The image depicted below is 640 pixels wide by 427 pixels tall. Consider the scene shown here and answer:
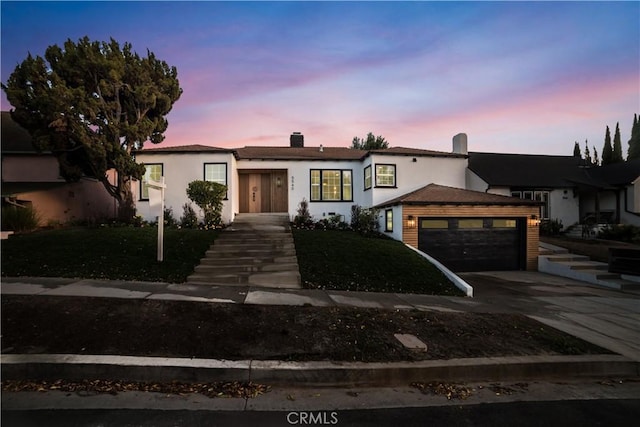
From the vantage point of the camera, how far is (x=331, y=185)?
17766 millimetres

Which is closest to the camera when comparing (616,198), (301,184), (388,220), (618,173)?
(388,220)

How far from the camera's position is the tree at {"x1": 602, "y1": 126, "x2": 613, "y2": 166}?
114 feet

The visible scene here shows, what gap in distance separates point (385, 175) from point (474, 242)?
17.1ft

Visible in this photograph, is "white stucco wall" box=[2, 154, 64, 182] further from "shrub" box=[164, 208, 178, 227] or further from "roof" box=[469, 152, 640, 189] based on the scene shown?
"roof" box=[469, 152, 640, 189]

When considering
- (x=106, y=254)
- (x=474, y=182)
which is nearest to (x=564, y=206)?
(x=474, y=182)

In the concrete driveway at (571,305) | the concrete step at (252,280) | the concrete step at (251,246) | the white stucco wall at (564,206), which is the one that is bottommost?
the concrete driveway at (571,305)

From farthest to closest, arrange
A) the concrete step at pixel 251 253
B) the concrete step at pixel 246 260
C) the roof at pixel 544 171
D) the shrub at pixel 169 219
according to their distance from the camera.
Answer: the roof at pixel 544 171 → the shrub at pixel 169 219 → the concrete step at pixel 251 253 → the concrete step at pixel 246 260

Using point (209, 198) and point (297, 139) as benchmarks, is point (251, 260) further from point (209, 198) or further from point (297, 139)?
point (297, 139)

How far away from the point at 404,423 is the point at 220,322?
10.7 ft

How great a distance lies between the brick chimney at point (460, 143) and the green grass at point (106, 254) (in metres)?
14.5

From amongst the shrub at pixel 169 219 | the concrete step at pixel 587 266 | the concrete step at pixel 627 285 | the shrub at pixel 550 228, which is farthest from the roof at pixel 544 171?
the shrub at pixel 169 219

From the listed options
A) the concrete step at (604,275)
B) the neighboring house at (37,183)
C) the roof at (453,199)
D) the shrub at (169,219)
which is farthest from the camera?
the neighboring house at (37,183)

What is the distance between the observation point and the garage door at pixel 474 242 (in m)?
13.9

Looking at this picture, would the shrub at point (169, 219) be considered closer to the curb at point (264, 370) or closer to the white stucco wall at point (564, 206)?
the curb at point (264, 370)
